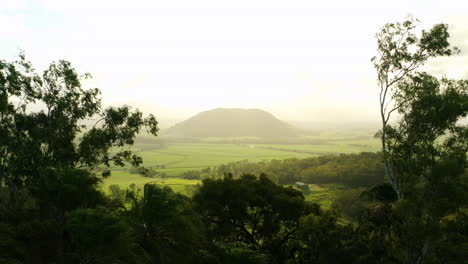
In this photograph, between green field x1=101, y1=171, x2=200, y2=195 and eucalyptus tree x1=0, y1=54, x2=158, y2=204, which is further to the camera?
green field x1=101, y1=171, x2=200, y2=195

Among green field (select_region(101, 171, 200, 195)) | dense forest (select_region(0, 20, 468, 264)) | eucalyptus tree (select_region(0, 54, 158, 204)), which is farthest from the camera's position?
green field (select_region(101, 171, 200, 195))

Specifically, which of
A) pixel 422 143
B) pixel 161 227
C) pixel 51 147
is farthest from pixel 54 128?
pixel 422 143

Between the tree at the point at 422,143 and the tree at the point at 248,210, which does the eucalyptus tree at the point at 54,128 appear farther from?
the tree at the point at 422,143

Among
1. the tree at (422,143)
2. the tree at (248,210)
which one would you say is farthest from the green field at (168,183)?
the tree at (422,143)

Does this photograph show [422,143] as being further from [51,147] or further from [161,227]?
[51,147]

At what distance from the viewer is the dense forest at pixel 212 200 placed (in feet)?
33.8

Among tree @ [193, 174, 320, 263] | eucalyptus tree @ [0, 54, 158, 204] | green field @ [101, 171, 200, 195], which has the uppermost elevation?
eucalyptus tree @ [0, 54, 158, 204]

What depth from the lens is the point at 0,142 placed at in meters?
15.5

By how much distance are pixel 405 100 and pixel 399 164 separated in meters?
4.20

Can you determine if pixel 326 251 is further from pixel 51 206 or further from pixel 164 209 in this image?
pixel 51 206

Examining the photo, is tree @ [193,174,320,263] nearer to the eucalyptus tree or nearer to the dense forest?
the dense forest

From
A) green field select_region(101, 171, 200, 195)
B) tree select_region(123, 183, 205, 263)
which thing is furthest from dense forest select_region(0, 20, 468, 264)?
green field select_region(101, 171, 200, 195)

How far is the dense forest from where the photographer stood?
10.3 metres

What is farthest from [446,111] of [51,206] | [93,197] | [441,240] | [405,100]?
[51,206]
